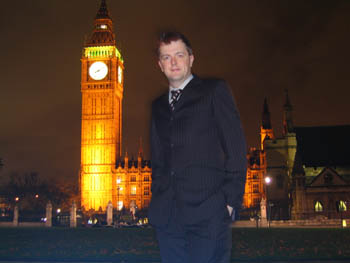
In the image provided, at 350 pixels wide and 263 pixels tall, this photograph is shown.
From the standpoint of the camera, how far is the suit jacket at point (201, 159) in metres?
3.57

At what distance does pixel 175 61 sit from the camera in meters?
3.86

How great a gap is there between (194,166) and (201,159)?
0.07 metres

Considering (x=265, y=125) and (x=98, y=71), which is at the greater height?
(x=98, y=71)

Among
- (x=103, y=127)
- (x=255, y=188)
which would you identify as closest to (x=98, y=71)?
(x=103, y=127)

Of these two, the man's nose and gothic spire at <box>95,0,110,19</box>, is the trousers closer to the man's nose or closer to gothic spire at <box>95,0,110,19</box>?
the man's nose

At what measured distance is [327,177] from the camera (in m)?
62.9

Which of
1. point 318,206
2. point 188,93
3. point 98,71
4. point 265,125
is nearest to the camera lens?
point 188,93

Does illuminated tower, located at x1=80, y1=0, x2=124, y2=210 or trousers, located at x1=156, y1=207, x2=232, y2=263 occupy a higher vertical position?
illuminated tower, located at x1=80, y1=0, x2=124, y2=210

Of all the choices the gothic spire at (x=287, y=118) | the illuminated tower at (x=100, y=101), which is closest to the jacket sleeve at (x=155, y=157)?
the gothic spire at (x=287, y=118)

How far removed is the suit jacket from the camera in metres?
3.57

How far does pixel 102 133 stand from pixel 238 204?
96.4 m

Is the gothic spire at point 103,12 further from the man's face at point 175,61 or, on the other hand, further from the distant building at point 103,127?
the man's face at point 175,61

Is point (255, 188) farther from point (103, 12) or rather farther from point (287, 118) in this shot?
point (103, 12)

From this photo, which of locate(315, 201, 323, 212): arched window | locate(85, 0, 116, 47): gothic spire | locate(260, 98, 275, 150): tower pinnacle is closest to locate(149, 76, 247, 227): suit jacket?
locate(315, 201, 323, 212): arched window
